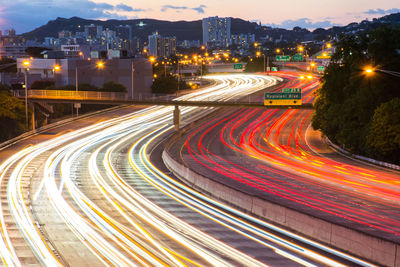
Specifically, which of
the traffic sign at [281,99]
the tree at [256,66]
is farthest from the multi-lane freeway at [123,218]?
the tree at [256,66]

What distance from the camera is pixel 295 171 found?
128ft

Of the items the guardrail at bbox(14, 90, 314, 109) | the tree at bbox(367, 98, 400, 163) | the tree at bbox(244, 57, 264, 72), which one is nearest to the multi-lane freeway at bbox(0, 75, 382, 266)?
the tree at bbox(367, 98, 400, 163)

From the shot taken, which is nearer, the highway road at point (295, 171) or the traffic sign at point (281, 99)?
the highway road at point (295, 171)

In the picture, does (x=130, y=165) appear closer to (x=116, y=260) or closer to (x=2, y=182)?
(x=2, y=182)

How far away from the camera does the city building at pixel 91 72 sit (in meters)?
95.3

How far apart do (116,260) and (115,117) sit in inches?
2284

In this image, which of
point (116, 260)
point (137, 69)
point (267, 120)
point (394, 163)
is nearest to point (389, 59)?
point (394, 163)

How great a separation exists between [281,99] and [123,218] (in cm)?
3800

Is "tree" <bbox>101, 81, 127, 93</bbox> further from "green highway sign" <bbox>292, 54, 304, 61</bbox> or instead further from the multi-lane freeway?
"green highway sign" <bbox>292, 54, 304, 61</bbox>

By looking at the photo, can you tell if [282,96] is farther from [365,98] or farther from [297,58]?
[297,58]

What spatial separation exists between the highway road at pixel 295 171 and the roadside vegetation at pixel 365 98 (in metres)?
2.07

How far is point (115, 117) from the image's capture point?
7538cm

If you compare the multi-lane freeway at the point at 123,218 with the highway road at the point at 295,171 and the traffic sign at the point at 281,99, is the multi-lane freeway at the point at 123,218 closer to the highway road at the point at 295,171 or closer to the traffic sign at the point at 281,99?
the highway road at the point at 295,171

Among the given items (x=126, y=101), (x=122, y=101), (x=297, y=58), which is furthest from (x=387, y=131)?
(x=297, y=58)
